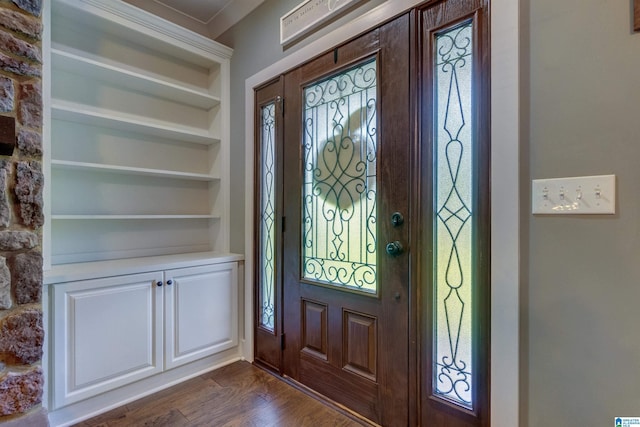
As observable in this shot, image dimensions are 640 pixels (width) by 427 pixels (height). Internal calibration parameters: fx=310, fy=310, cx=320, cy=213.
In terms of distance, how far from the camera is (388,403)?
1.61 m

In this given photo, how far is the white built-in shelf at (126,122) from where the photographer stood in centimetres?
194

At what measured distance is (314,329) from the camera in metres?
1.98

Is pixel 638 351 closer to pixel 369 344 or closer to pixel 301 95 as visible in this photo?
pixel 369 344

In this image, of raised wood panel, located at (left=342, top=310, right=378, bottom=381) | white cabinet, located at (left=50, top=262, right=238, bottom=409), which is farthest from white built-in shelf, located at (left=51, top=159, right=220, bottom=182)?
raised wood panel, located at (left=342, top=310, right=378, bottom=381)

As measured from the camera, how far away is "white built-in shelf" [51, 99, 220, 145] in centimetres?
194

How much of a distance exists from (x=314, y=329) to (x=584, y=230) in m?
1.48

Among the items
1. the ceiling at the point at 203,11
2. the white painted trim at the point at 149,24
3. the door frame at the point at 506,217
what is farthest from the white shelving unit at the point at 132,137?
the door frame at the point at 506,217

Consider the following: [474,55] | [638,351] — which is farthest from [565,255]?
[474,55]

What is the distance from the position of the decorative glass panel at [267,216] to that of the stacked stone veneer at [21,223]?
127cm

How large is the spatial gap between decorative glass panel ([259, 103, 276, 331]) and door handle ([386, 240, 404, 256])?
0.99m

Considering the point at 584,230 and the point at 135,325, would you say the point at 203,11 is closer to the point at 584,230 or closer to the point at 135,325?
the point at 135,325

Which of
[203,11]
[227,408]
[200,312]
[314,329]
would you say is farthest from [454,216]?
[203,11]

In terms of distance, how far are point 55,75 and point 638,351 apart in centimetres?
324

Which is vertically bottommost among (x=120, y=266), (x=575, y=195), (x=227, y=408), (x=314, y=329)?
(x=227, y=408)
